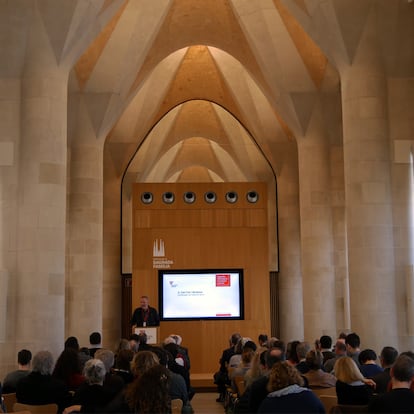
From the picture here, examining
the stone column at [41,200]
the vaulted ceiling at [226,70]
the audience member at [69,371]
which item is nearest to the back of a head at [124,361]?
the audience member at [69,371]

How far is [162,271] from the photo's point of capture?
19.1 m

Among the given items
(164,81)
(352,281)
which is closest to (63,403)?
(352,281)

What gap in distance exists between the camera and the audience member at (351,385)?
562 centimetres

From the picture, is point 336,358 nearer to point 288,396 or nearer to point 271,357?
point 271,357

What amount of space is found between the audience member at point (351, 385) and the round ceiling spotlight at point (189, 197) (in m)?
14.1

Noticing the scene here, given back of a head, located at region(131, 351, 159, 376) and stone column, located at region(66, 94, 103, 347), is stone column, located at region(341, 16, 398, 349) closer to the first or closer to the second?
back of a head, located at region(131, 351, 159, 376)

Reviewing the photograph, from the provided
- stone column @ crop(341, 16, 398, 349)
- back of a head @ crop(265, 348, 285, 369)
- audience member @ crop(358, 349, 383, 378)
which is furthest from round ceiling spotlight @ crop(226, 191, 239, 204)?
back of a head @ crop(265, 348, 285, 369)

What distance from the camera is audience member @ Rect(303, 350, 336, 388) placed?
21.6ft

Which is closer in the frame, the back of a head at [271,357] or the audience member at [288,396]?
the audience member at [288,396]

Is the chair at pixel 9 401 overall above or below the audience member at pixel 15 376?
below

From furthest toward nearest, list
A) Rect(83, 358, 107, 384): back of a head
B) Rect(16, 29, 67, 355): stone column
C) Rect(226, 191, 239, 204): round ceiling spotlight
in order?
Rect(226, 191, 239, 204): round ceiling spotlight, Rect(16, 29, 67, 355): stone column, Rect(83, 358, 107, 384): back of a head

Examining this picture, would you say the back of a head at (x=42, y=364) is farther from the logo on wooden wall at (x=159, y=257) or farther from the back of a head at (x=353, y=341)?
the logo on wooden wall at (x=159, y=257)

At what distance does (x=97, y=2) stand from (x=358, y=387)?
8098 mm

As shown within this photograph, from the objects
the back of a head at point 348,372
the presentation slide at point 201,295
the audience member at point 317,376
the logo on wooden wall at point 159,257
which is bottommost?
the audience member at point 317,376
